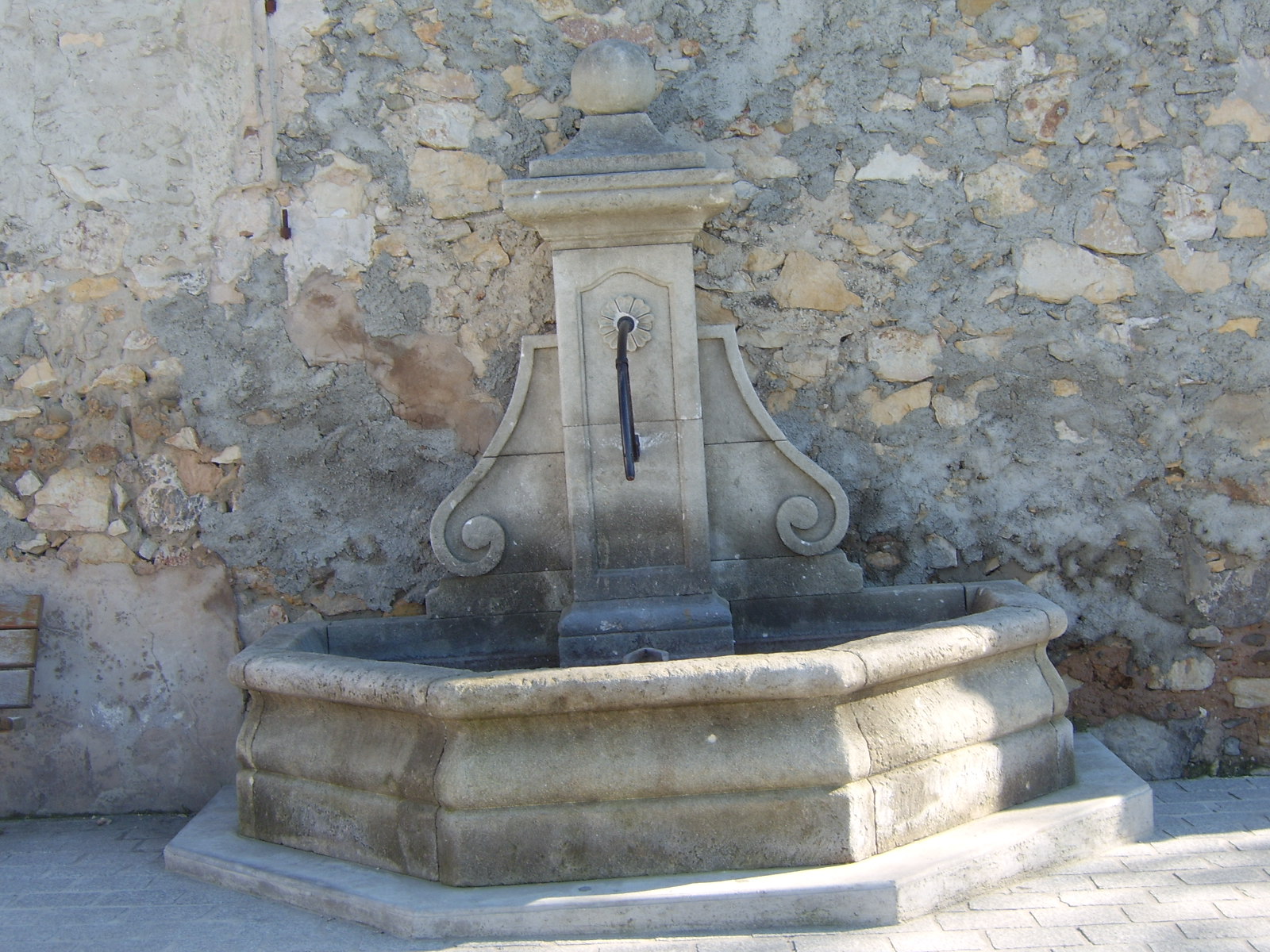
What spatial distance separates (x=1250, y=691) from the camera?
365 centimetres

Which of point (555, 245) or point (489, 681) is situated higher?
point (555, 245)

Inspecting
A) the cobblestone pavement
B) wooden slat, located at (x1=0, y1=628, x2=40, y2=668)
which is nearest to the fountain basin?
the cobblestone pavement

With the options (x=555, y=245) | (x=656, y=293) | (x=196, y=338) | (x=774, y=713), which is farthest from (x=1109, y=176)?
(x=196, y=338)

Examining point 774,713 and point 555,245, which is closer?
point 774,713

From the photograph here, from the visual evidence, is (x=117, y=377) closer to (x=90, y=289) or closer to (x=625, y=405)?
(x=90, y=289)

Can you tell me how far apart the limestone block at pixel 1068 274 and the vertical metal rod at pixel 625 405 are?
4.18 ft

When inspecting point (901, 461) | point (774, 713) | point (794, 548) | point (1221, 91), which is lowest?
point (774, 713)

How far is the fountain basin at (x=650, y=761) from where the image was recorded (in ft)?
8.54

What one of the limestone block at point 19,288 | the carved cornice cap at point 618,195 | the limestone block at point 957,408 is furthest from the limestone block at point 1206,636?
the limestone block at point 19,288

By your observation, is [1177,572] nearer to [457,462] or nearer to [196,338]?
[457,462]

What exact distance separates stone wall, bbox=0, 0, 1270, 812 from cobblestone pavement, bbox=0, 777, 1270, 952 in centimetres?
69

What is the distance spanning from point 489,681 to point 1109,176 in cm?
244

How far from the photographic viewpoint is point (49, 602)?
3.71 m

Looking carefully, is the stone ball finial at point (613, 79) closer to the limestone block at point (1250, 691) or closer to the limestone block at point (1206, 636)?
the limestone block at point (1206, 636)
